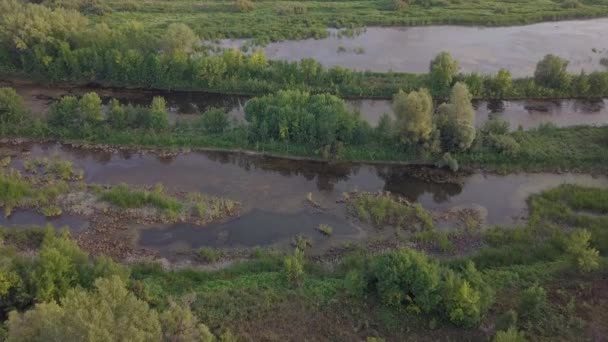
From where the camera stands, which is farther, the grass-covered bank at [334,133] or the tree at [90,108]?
the tree at [90,108]

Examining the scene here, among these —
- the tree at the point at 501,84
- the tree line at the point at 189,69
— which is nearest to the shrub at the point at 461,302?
the tree line at the point at 189,69

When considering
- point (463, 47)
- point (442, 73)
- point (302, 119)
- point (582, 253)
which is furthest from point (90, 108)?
point (463, 47)

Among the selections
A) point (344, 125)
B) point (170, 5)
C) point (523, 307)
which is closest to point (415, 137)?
point (344, 125)

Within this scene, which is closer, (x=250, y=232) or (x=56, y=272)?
(x=56, y=272)

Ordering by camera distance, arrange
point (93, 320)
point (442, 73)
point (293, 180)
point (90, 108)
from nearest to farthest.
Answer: point (93, 320), point (293, 180), point (90, 108), point (442, 73)

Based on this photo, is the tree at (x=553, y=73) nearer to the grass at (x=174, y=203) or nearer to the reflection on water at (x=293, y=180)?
the reflection on water at (x=293, y=180)

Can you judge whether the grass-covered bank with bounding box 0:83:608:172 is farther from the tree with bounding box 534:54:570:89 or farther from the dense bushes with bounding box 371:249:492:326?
the dense bushes with bounding box 371:249:492:326

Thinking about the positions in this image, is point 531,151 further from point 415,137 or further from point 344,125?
point 344,125

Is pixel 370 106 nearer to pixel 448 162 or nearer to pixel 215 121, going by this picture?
pixel 448 162
